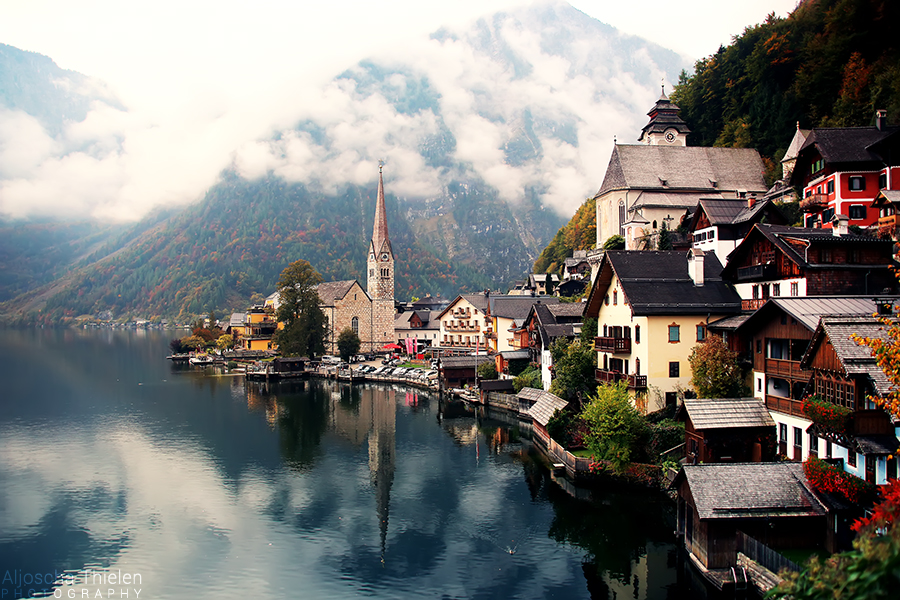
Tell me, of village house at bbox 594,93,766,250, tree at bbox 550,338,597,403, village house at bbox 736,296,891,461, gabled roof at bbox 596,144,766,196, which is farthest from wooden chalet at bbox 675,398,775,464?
gabled roof at bbox 596,144,766,196

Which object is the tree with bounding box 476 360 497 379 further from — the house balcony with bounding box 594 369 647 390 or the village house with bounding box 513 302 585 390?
the house balcony with bounding box 594 369 647 390

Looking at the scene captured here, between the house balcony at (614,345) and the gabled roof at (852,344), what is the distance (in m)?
13.5

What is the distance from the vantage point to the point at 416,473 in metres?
36.2

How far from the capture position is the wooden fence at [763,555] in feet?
58.2

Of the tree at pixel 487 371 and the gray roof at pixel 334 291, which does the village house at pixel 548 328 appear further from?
the gray roof at pixel 334 291

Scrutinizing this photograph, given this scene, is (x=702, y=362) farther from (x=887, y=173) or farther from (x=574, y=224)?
(x=574, y=224)

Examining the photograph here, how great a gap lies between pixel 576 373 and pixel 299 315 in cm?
6069

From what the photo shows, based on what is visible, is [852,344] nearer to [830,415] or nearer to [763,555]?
[830,415]

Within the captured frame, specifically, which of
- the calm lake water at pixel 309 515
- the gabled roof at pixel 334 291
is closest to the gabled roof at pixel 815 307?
the calm lake water at pixel 309 515

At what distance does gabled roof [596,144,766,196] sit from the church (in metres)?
49.2

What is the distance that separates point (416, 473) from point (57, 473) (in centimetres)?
2073

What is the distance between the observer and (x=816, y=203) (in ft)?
135

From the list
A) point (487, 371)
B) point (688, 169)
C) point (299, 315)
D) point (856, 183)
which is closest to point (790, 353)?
point (856, 183)

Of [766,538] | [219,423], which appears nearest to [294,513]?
[766,538]
